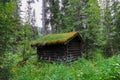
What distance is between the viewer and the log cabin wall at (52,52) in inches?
830

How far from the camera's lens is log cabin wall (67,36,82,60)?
21.3 m

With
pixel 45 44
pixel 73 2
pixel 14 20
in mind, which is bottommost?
pixel 45 44

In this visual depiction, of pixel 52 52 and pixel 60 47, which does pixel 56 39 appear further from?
pixel 52 52

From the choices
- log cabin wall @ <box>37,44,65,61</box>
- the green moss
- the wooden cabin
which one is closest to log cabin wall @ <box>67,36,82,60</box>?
the wooden cabin

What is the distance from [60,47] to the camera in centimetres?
2117

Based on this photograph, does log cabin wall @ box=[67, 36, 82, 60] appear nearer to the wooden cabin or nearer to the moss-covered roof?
the wooden cabin

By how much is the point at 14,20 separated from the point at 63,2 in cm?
2865

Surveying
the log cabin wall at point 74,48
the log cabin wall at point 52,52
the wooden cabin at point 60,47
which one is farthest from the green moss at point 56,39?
the log cabin wall at point 74,48

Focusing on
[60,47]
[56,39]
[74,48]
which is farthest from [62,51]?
[74,48]

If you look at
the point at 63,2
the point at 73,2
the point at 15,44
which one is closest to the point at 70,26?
the point at 73,2

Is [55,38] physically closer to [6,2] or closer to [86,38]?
[86,38]

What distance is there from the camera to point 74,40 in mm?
22484

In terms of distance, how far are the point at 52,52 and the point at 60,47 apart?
1.17 metres

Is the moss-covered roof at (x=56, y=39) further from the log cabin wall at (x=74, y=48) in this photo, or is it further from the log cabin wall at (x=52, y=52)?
the log cabin wall at (x=74, y=48)
